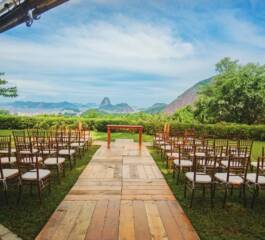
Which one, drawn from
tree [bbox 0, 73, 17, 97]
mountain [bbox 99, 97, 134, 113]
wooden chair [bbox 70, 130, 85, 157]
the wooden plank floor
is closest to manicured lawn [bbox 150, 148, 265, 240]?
Answer: the wooden plank floor

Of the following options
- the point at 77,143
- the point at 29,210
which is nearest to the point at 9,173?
the point at 29,210

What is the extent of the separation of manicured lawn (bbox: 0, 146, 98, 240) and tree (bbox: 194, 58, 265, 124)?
15.7m

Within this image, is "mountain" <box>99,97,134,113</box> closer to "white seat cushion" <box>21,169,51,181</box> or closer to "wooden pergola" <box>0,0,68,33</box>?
"white seat cushion" <box>21,169,51,181</box>

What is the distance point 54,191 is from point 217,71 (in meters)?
21.7

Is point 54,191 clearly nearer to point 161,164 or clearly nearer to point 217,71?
point 161,164

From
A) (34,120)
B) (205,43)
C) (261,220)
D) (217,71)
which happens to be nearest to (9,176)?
(261,220)

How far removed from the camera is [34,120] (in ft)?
61.4

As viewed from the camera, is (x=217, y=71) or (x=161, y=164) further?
(x=217, y=71)

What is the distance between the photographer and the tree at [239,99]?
19.3m

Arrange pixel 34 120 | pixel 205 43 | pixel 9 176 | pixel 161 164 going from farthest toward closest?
1. pixel 205 43
2. pixel 34 120
3. pixel 161 164
4. pixel 9 176

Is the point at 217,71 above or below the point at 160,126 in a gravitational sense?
above

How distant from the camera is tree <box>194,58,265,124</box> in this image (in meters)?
19.3

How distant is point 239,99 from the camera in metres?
19.7

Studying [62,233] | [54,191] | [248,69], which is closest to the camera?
[62,233]
